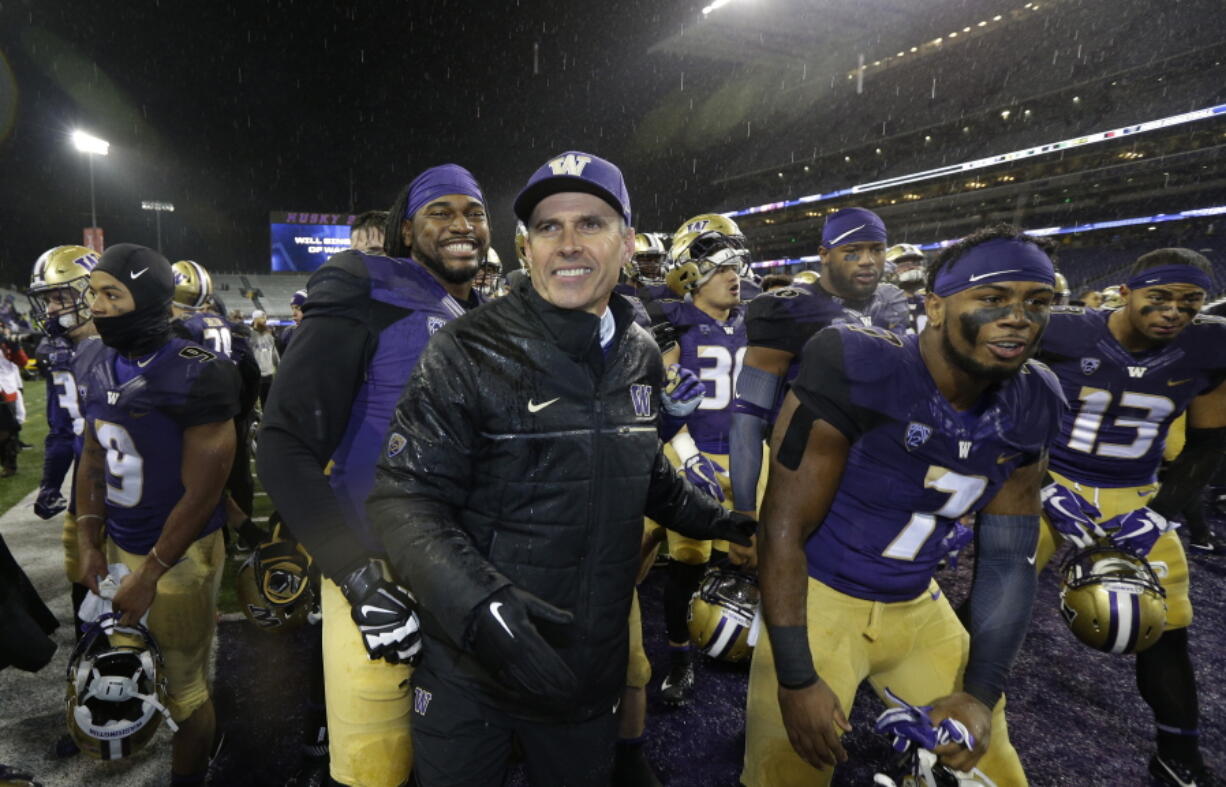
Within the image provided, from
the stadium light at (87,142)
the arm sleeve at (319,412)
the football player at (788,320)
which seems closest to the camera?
the arm sleeve at (319,412)

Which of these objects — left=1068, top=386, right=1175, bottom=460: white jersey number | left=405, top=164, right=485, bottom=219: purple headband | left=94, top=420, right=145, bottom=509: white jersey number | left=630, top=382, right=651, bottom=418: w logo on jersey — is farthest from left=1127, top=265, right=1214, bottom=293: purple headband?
left=94, top=420, right=145, bottom=509: white jersey number

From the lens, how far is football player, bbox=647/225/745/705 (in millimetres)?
3934

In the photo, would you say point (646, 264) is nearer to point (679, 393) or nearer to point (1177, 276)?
point (1177, 276)

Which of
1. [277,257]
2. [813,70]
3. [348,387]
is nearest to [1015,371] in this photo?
[348,387]

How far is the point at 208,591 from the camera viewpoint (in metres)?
2.82

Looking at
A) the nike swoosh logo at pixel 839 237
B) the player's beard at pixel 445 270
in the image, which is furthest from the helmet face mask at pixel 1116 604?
the player's beard at pixel 445 270

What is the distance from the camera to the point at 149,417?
8.77ft

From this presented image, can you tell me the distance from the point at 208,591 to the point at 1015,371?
11.2 feet

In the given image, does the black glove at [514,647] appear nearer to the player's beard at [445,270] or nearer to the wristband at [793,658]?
the wristband at [793,658]

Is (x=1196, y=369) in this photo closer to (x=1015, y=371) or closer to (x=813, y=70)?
(x=1015, y=371)

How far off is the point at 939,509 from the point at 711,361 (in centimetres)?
228

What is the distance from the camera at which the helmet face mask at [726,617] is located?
258cm

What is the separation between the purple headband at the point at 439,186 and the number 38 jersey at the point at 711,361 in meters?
2.24

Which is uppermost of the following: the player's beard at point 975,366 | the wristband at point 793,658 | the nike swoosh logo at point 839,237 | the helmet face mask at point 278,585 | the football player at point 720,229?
the football player at point 720,229
